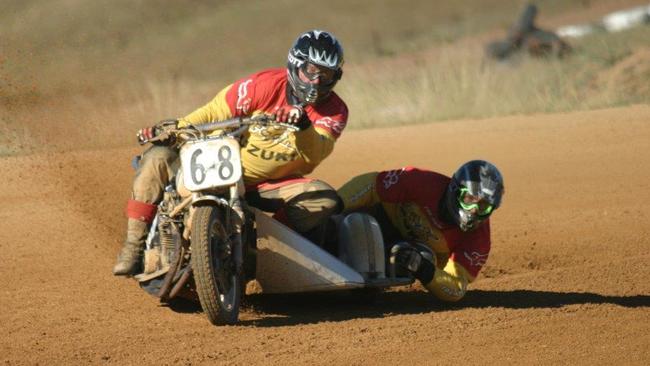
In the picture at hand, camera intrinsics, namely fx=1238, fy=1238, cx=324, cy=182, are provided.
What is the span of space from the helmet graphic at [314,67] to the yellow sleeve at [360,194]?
1016mm

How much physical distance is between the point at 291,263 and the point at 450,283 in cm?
139

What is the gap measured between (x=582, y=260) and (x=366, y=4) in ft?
124

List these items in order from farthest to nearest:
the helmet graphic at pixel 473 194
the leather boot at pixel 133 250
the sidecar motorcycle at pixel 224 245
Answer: the helmet graphic at pixel 473 194, the leather boot at pixel 133 250, the sidecar motorcycle at pixel 224 245

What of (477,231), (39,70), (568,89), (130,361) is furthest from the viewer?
(568,89)

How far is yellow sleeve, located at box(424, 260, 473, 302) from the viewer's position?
891 centimetres

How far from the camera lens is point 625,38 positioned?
Result: 90.3ft

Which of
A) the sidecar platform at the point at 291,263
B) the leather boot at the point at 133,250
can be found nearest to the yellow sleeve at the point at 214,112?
the leather boot at the point at 133,250

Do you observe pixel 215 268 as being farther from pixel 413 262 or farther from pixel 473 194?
pixel 473 194

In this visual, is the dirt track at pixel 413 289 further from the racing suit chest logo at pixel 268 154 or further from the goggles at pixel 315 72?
the goggles at pixel 315 72

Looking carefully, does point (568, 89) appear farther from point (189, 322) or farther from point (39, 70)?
point (189, 322)

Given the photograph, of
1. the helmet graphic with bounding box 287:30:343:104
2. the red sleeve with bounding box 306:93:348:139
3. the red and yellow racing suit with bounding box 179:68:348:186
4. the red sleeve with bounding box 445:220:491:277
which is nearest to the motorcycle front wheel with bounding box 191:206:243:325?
the red and yellow racing suit with bounding box 179:68:348:186

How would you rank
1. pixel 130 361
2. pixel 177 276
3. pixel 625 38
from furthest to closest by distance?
1. pixel 625 38
2. pixel 177 276
3. pixel 130 361

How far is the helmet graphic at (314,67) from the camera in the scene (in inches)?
333

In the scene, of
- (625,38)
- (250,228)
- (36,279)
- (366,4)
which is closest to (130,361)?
(250,228)
